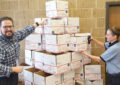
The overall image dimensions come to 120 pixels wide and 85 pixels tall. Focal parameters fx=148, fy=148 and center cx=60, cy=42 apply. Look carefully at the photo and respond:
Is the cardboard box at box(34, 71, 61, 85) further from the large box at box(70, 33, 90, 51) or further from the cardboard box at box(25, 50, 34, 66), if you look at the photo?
the large box at box(70, 33, 90, 51)

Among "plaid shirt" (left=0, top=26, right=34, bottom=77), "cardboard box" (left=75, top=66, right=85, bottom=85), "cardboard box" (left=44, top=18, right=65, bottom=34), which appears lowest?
"cardboard box" (left=75, top=66, right=85, bottom=85)

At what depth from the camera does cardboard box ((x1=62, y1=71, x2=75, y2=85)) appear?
237 centimetres

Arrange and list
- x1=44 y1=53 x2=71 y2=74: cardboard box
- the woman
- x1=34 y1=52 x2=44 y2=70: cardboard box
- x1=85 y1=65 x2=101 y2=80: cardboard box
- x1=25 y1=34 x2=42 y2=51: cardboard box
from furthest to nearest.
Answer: x1=85 y1=65 x2=101 y2=80: cardboard box < x1=25 y1=34 x2=42 y2=51: cardboard box < x1=34 y1=52 x2=44 y2=70: cardboard box < x1=44 y1=53 x2=71 y2=74: cardboard box < the woman

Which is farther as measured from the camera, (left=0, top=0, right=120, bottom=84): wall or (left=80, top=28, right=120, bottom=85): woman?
(left=0, top=0, right=120, bottom=84): wall

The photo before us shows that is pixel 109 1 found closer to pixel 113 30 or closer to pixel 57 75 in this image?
pixel 113 30

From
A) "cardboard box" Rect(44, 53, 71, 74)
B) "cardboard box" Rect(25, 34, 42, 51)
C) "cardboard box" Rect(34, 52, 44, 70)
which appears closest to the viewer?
"cardboard box" Rect(44, 53, 71, 74)

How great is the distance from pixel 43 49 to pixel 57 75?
494mm

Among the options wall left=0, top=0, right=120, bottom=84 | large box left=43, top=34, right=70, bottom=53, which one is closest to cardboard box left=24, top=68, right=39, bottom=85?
large box left=43, top=34, right=70, bottom=53

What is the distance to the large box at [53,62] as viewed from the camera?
2.15 meters

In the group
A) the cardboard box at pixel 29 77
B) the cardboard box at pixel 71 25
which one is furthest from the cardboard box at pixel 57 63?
the cardboard box at pixel 71 25

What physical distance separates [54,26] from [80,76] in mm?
1063

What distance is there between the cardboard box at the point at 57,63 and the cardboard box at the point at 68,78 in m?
0.13

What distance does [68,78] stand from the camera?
2.44m

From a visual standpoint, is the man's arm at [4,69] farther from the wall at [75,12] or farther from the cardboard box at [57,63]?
the wall at [75,12]
